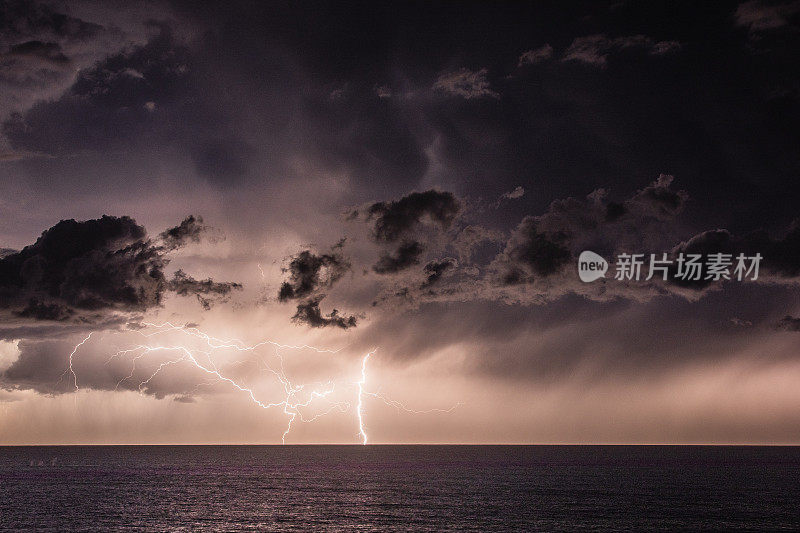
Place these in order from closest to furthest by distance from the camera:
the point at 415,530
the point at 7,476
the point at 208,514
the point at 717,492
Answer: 1. the point at 415,530
2. the point at 208,514
3. the point at 717,492
4. the point at 7,476

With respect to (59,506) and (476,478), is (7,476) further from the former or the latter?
(476,478)

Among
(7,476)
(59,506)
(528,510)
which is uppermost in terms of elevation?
(528,510)

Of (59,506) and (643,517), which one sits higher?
(643,517)

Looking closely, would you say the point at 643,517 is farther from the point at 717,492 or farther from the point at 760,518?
the point at 717,492

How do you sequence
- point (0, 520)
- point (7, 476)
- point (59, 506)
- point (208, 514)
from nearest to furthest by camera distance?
point (0, 520), point (208, 514), point (59, 506), point (7, 476)

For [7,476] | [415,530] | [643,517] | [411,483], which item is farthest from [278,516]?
[7,476]

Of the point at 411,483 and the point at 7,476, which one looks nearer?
the point at 411,483

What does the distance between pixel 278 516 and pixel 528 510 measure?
114 feet

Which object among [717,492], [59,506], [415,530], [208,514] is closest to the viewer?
[415,530]

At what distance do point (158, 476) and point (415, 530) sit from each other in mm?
120018

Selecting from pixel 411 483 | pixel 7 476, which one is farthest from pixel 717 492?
pixel 7 476

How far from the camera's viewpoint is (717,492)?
124750 mm

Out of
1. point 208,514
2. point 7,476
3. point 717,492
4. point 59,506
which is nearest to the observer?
point 208,514

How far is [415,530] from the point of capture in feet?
254
